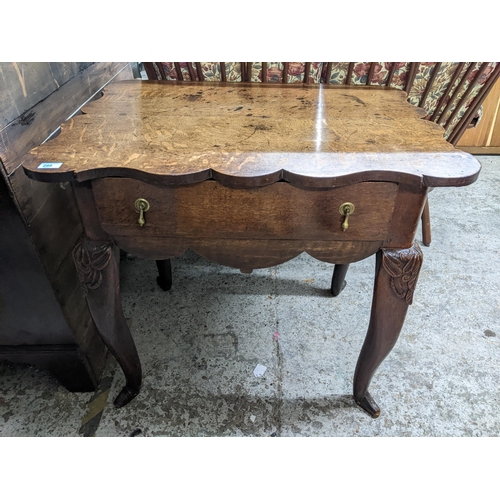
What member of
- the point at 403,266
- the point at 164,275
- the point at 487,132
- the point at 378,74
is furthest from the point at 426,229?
the point at 487,132

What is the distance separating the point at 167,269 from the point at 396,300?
0.95 meters

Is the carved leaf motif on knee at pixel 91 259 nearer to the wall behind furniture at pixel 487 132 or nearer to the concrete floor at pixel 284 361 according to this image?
the concrete floor at pixel 284 361

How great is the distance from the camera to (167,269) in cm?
160

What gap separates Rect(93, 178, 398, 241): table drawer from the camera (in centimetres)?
81

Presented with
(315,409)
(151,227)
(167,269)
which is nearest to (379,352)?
(315,409)

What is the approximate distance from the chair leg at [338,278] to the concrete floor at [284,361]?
0.12 feet

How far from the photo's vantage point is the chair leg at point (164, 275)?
1.58 metres

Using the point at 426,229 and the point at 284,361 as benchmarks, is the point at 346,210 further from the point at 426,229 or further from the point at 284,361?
the point at 426,229

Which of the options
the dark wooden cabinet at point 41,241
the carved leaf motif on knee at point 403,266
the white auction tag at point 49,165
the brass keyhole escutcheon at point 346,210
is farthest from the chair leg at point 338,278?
the white auction tag at point 49,165

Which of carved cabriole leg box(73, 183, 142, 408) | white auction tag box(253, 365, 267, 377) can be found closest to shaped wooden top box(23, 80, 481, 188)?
carved cabriole leg box(73, 183, 142, 408)

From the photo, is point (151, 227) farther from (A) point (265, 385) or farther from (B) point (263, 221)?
(A) point (265, 385)

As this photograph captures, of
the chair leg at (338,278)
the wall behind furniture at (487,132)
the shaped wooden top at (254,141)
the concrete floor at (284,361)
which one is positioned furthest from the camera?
the wall behind furniture at (487,132)

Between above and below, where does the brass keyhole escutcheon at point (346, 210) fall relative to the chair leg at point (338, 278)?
above

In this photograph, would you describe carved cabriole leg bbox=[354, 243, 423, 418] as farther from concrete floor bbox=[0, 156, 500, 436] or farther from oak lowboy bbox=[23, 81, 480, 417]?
concrete floor bbox=[0, 156, 500, 436]
